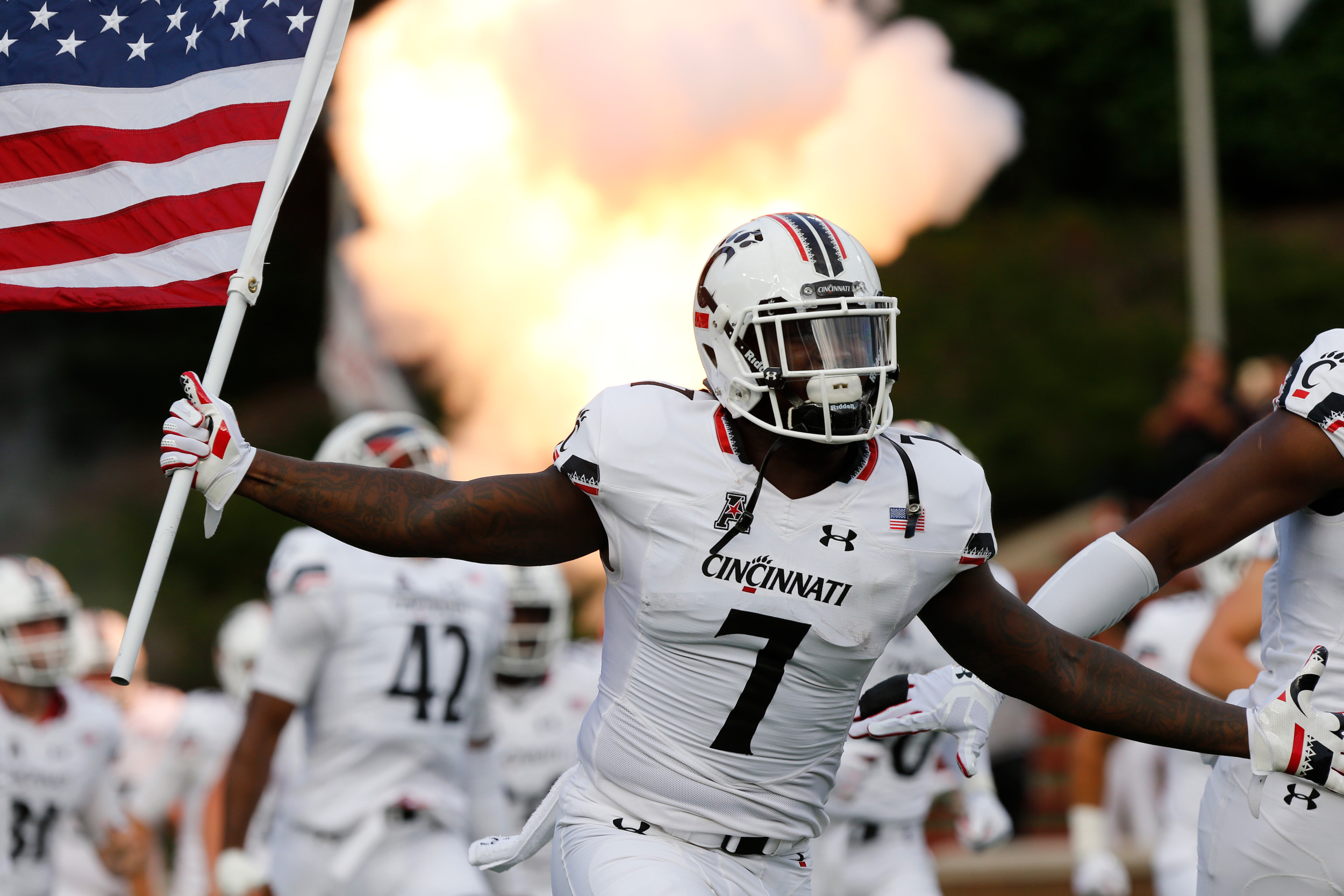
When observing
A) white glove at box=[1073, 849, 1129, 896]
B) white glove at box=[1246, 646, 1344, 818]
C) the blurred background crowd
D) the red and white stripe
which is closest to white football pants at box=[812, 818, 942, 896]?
white glove at box=[1073, 849, 1129, 896]

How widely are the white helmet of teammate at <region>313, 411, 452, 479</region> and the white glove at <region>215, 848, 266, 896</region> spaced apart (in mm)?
1477

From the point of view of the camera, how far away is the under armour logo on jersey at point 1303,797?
12.5 ft

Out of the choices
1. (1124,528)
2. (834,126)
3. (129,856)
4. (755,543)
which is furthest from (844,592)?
(834,126)

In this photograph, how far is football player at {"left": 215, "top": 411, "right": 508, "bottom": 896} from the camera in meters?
6.02

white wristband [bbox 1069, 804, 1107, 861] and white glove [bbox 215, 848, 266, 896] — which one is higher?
white glove [bbox 215, 848, 266, 896]

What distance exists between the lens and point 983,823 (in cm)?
678

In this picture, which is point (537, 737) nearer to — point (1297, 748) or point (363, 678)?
point (363, 678)

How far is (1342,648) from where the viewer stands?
380 cm

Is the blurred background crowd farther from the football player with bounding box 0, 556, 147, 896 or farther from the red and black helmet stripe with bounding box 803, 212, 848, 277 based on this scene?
the red and black helmet stripe with bounding box 803, 212, 848, 277

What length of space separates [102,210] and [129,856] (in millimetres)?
4224

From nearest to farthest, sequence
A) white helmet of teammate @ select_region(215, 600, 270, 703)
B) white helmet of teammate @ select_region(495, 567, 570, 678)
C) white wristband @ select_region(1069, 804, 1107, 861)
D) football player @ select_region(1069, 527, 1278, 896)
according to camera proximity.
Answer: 1. football player @ select_region(1069, 527, 1278, 896)
2. white wristband @ select_region(1069, 804, 1107, 861)
3. white helmet of teammate @ select_region(495, 567, 570, 678)
4. white helmet of teammate @ select_region(215, 600, 270, 703)

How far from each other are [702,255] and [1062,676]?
Answer: 22.4 feet

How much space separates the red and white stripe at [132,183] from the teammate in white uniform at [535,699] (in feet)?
13.0

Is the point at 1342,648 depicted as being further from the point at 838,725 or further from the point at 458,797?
the point at 458,797
